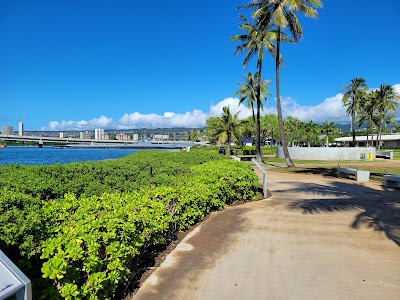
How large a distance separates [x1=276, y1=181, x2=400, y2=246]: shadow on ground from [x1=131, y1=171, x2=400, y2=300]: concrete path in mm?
37

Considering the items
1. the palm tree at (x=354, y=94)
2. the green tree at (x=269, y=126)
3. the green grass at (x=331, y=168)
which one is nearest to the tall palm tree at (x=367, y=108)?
the palm tree at (x=354, y=94)

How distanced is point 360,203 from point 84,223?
821 cm

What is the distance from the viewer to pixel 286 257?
202 inches

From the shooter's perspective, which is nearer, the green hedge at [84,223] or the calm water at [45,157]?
the green hedge at [84,223]

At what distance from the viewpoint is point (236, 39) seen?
28.6 m

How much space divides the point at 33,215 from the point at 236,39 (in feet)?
90.4

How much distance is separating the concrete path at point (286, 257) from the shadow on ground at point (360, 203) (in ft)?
0.12

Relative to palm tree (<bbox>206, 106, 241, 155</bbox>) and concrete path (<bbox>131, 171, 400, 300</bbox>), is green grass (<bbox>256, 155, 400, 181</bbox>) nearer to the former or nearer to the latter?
concrete path (<bbox>131, 171, 400, 300</bbox>)

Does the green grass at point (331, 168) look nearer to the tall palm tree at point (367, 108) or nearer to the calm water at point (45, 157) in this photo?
the calm water at point (45, 157)

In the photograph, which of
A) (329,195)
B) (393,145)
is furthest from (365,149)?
(393,145)

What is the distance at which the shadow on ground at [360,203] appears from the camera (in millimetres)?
7148

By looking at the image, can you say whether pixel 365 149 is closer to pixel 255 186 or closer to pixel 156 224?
pixel 255 186

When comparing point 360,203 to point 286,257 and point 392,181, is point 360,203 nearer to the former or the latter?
point 392,181

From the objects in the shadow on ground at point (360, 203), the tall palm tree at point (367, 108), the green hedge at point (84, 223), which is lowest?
the shadow on ground at point (360, 203)
